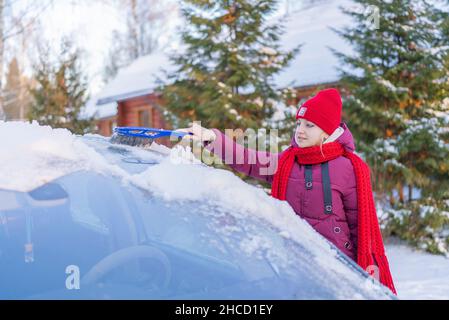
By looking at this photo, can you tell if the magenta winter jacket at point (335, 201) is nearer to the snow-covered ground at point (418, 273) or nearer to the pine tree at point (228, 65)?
the snow-covered ground at point (418, 273)

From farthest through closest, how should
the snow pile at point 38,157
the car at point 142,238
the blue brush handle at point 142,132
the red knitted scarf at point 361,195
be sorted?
the red knitted scarf at point 361,195 < the blue brush handle at point 142,132 < the snow pile at point 38,157 < the car at point 142,238

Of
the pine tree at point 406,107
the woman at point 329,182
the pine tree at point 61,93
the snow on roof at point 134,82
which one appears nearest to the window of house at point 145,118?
the snow on roof at point 134,82

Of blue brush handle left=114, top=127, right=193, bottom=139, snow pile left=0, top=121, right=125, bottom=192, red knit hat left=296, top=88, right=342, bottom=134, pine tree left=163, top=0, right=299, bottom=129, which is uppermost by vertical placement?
pine tree left=163, top=0, right=299, bottom=129

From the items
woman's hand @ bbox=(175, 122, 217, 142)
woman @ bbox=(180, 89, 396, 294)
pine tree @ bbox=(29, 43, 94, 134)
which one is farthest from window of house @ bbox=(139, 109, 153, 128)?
woman @ bbox=(180, 89, 396, 294)

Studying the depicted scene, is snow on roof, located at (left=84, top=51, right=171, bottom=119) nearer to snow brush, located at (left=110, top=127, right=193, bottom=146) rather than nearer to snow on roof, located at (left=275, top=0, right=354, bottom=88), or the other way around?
snow on roof, located at (left=275, top=0, right=354, bottom=88)

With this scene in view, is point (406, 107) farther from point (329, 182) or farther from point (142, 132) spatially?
point (142, 132)

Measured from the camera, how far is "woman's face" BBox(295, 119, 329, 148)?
2.36 metres

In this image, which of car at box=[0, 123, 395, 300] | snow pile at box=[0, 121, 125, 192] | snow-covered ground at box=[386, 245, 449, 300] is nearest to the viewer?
car at box=[0, 123, 395, 300]

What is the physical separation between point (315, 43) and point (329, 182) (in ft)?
37.9

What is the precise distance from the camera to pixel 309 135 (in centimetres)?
237

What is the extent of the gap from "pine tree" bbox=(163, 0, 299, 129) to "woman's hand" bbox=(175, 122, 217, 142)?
14.7ft

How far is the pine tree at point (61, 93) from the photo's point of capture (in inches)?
441

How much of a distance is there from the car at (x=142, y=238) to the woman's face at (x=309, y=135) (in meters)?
0.72
